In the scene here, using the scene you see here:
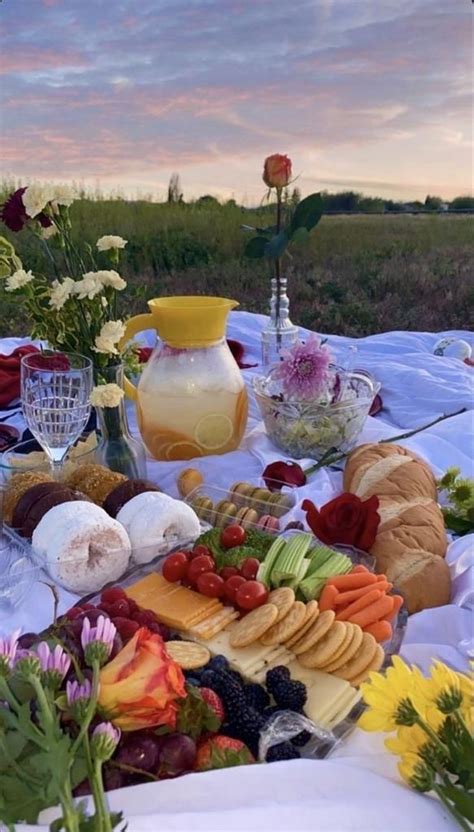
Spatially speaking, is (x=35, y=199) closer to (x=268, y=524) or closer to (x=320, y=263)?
(x=268, y=524)

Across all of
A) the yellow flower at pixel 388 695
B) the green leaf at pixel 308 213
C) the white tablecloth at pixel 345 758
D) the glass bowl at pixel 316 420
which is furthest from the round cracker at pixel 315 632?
the green leaf at pixel 308 213

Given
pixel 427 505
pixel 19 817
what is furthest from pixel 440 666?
pixel 427 505

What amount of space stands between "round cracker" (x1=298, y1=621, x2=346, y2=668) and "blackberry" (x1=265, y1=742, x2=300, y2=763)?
0.43 feet

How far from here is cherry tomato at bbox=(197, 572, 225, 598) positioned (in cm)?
100

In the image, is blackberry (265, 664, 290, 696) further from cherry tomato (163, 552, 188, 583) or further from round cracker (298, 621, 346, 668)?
cherry tomato (163, 552, 188, 583)

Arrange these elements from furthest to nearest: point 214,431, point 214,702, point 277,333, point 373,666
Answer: point 277,333 < point 214,431 < point 373,666 < point 214,702

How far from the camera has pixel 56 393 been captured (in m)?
1.36

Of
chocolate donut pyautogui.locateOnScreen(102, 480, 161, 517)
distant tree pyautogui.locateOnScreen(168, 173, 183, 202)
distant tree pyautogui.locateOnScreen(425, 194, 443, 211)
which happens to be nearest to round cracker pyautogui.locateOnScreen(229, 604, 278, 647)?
chocolate donut pyautogui.locateOnScreen(102, 480, 161, 517)

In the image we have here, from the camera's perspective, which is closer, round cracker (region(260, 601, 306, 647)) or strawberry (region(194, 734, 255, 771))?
strawberry (region(194, 734, 255, 771))

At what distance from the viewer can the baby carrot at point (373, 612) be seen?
956 mm

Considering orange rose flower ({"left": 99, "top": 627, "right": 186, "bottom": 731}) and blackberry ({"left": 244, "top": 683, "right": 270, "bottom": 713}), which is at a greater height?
orange rose flower ({"left": 99, "top": 627, "right": 186, "bottom": 731})

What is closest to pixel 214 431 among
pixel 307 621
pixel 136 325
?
pixel 136 325

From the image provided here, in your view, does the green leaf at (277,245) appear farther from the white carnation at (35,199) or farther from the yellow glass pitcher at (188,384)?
the white carnation at (35,199)

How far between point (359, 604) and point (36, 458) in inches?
28.9
